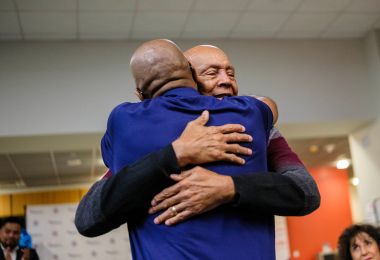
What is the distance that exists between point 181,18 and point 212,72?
11.8 ft

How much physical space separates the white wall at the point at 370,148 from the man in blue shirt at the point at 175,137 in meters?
4.71

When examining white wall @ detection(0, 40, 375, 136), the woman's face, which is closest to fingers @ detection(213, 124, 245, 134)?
the woman's face

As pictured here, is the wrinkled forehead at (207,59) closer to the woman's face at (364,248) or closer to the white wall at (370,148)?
the woman's face at (364,248)

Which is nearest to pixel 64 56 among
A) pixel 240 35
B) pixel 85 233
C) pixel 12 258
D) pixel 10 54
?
pixel 10 54

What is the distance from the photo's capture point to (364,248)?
3.49 meters

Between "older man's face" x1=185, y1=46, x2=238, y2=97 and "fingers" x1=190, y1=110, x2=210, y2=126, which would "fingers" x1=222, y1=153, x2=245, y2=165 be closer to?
"fingers" x1=190, y1=110, x2=210, y2=126

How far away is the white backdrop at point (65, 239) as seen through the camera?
867cm

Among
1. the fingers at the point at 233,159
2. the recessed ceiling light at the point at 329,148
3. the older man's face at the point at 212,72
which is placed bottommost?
the fingers at the point at 233,159

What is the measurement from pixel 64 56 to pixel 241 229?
14.5 ft

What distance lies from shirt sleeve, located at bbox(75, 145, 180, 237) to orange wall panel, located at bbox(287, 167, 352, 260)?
6142mm

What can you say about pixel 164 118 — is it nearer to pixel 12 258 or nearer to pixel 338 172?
pixel 12 258

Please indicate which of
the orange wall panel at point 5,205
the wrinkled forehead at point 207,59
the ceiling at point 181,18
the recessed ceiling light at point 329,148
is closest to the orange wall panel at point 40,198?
the orange wall panel at point 5,205

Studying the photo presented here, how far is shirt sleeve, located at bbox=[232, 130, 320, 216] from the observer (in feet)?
3.43

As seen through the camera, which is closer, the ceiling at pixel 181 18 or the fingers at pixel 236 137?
the fingers at pixel 236 137
